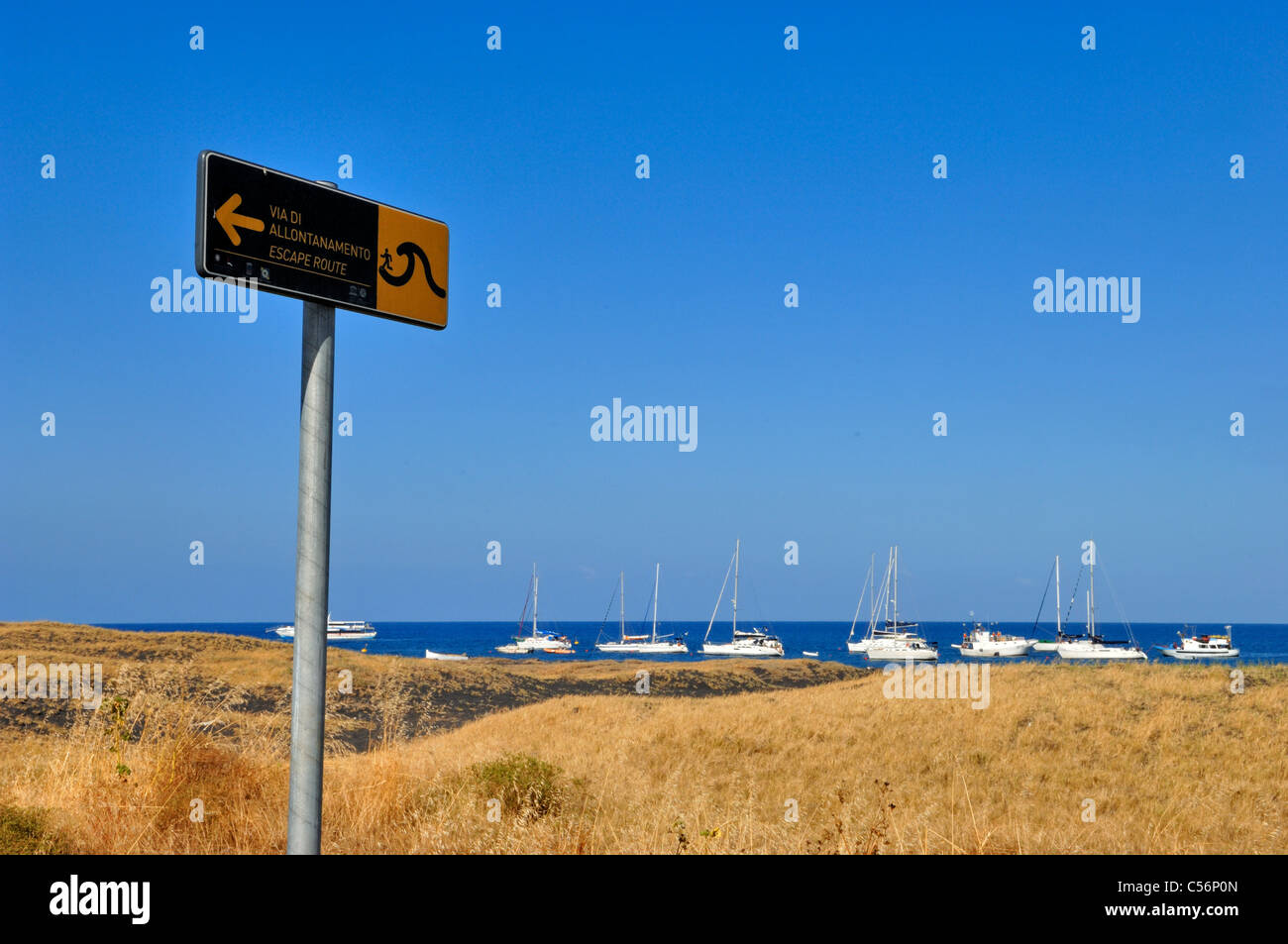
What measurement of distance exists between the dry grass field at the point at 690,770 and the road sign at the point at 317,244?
146 inches

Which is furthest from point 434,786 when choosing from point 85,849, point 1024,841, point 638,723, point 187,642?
point 187,642

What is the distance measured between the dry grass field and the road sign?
3718 millimetres

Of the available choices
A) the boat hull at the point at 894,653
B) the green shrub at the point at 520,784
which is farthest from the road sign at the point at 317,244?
the boat hull at the point at 894,653

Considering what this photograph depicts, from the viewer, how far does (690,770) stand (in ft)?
47.0

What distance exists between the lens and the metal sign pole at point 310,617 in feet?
10.6

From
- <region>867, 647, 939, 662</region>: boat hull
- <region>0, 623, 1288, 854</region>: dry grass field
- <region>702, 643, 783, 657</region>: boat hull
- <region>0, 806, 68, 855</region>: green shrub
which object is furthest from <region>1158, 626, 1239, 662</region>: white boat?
<region>0, 806, 68, 855</region>: green shrub

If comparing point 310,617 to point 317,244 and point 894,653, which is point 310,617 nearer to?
point 317,244

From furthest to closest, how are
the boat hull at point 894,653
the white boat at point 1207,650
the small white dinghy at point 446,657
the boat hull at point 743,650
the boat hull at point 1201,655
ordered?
1. the boat hull at point 743,650
2. the white boat at point 1207,650
3. the boat hull at point 1201,655
4. the boat hull at point 894,653
5. the small white dinghy at point 446,657

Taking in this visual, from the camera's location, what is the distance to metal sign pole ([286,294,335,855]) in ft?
10.6

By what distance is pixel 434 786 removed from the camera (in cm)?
805

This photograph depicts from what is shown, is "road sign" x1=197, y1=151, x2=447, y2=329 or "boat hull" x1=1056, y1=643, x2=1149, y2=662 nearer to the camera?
"road sign" x1=197, y1=151, x2=447, y2=329

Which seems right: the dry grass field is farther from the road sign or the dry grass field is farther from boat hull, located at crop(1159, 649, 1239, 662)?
boat hull, located at crop(1159, 649, 1239, 662)

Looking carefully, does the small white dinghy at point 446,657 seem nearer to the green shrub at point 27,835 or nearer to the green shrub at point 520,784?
the green shrub at point 520,784
